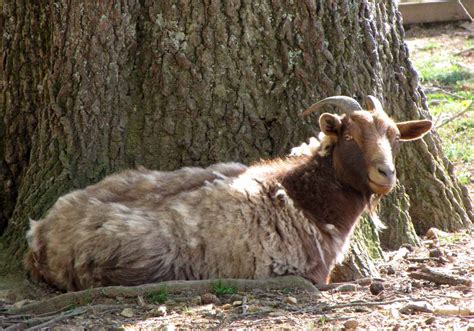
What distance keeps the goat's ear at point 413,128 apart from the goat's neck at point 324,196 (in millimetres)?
603

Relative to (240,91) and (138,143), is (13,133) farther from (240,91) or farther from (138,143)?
(240,91)

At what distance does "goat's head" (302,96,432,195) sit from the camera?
6336 millimetres

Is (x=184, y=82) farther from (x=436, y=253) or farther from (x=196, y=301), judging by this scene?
(x=436, y=253)

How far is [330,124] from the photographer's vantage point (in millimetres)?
6562

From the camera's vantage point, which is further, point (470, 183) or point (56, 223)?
point (470, 183)

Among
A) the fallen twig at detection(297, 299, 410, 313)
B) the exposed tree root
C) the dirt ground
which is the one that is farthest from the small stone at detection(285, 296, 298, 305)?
the exposed tree root

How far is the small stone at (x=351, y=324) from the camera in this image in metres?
5.31

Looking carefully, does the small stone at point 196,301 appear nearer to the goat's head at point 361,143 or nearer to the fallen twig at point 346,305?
the fallen twig at point 346,305

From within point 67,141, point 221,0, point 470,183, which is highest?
point 221,0

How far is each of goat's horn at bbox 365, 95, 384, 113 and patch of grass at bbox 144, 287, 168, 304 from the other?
209 cm

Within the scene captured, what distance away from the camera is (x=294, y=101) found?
23.0 feet

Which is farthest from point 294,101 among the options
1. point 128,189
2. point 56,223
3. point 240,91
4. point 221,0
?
point 56,223

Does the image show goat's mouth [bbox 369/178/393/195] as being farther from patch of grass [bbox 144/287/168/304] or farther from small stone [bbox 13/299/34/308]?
small stone [bbox 13/299/34/308]

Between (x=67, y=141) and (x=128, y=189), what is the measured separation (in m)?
0.84
